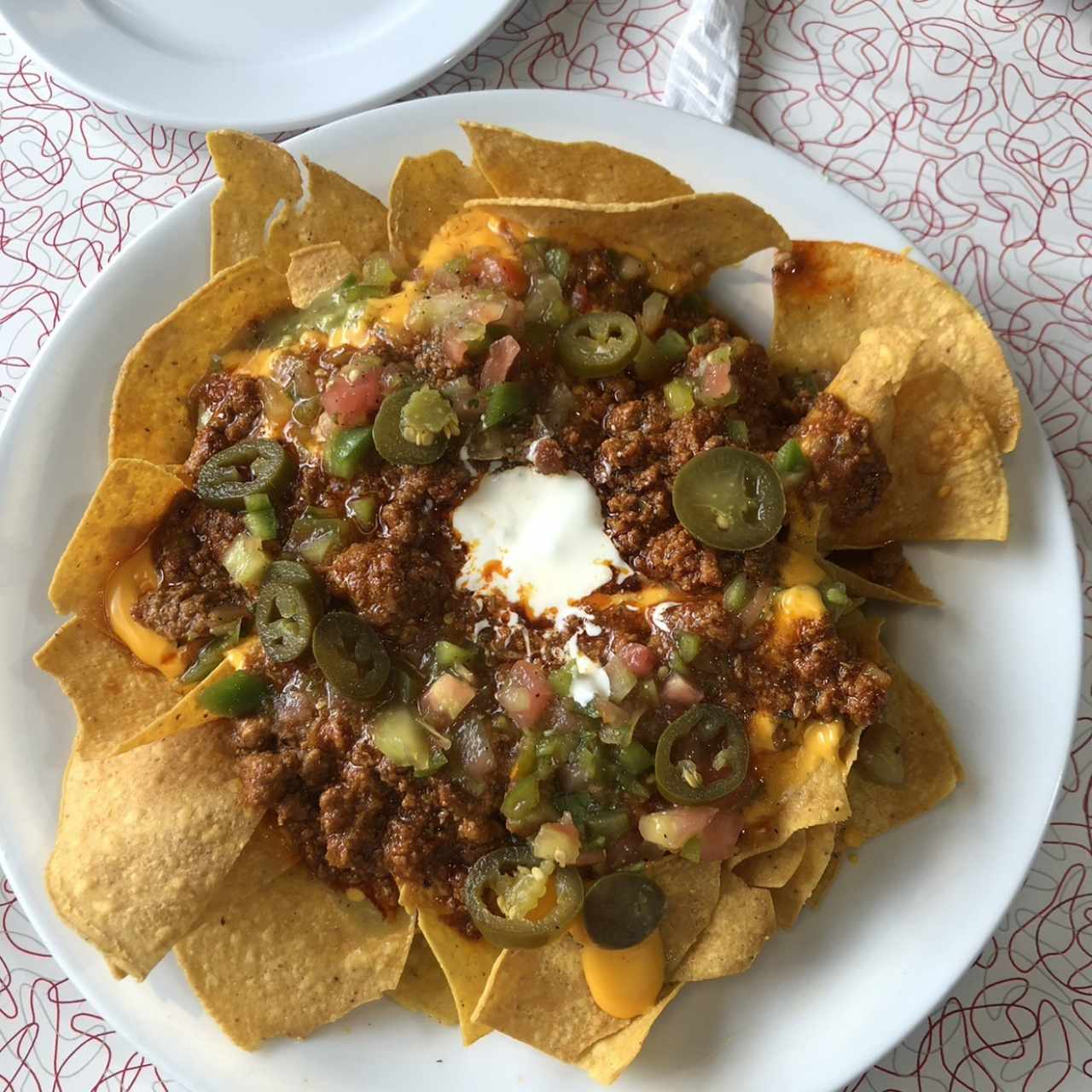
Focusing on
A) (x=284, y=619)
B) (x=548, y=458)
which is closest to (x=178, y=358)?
(x=284, y=619)

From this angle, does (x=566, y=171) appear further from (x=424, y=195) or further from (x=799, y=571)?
(x=799, y=571)

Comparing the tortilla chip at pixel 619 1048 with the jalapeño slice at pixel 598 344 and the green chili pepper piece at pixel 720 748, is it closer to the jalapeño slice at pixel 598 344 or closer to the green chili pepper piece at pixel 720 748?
the green chili pepper piece at pixel 720 748

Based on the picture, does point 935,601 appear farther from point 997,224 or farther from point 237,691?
point 237,691

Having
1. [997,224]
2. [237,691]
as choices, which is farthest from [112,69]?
[997,224]

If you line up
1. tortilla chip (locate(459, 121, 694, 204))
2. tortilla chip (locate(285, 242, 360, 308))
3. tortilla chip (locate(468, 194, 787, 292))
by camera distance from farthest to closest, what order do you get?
tortilla chip (locate(285, 242, 360, 308)) < tortilla chip (locate(459, 121, 694, 204)) < tortilla chip (locate(468, 194, 787, 292))

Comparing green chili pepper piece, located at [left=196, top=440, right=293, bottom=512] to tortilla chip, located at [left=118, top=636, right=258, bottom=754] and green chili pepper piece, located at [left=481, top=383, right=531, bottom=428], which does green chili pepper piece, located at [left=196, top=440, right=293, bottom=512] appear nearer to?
tortilla chip, located at [left=118, top=636, right=258, bottom=754]

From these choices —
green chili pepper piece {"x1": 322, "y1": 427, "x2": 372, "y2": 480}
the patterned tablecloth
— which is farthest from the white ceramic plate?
green chili pepper piece {"x1": 322, "y1": 427, "x2": 372, "y2": 480}
